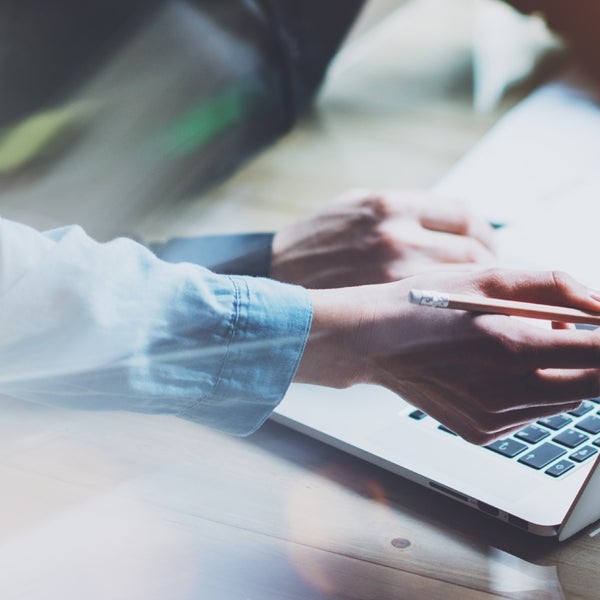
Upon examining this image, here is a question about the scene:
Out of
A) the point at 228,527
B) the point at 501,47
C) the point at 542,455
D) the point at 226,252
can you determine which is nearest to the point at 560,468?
the point at 542,455

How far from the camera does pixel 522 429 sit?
0.46 meters

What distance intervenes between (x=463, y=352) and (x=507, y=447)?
0.07 meters

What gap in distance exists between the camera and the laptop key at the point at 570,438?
0.45m

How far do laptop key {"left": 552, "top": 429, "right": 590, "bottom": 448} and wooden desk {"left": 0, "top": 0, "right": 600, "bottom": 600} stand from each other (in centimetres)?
5

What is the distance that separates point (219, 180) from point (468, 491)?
16.5 inches

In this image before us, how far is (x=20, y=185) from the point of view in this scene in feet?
2.42

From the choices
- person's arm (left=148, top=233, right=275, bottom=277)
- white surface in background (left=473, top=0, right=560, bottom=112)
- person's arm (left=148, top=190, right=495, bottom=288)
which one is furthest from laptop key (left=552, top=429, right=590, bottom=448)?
white surface in background (left=473, top=0, right=560, bottom=112)

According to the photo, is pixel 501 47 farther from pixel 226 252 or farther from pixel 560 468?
pixel 560 468

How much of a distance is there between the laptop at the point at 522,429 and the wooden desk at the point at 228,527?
0.01 meters

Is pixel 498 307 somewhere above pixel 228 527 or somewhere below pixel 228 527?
above

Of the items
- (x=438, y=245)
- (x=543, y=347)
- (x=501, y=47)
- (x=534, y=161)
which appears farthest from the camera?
(x=501, y=47)

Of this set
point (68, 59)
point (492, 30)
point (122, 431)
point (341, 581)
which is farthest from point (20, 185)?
point (492, 30)

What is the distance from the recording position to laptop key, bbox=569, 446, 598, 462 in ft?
1.45

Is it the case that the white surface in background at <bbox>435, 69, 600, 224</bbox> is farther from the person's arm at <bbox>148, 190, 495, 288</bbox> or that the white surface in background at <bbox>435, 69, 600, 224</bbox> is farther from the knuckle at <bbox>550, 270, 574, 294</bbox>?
the knuckle at <bbox>550, 270, 574, 294</bbox>
